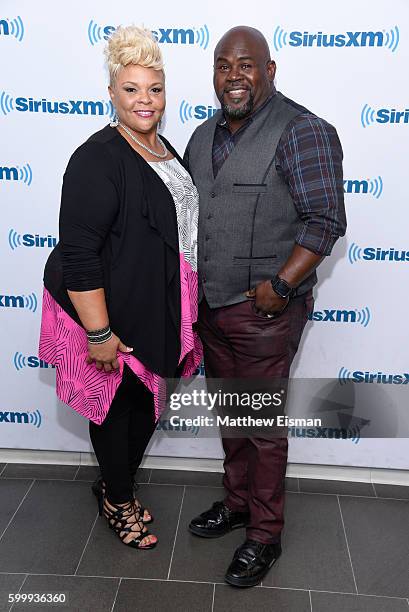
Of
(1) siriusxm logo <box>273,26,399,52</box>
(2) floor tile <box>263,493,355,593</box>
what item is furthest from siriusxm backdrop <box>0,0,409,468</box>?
(2) floor tile <box>263,493,355,593</box>

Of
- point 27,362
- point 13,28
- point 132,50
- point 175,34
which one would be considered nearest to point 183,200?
point 132,50

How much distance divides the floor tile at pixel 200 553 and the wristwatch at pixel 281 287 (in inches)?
37.7

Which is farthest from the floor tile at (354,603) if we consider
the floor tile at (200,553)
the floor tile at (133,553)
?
the floor tile at (133,553)

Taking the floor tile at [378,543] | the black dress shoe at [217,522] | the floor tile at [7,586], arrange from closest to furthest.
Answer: the floor tile at [7,586] < the floor tile at [378,543] < the black dress shoe at [217,522]

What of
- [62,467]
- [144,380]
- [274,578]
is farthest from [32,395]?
[274,578]

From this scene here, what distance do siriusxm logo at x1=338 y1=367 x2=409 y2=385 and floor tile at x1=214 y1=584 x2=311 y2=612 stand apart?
838mm

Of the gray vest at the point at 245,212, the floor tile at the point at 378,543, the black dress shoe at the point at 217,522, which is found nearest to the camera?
the gray vest at the point at 245,212

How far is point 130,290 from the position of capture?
2.02 m

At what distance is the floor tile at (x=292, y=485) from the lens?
9.01 ft

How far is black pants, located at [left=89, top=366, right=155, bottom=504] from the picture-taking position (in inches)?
89.7

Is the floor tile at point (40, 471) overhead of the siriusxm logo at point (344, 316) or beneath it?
beneath

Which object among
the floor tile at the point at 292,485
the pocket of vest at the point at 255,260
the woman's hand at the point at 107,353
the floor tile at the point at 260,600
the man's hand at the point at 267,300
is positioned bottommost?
the floor tile at the point at 292,485

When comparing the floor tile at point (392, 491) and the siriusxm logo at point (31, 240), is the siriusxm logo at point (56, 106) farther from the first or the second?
the floor tile at point (392, 491)

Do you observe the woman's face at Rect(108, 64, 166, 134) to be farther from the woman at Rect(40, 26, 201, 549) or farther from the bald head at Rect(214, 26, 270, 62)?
the bald head at Rect(214, 26, 270, 62)
